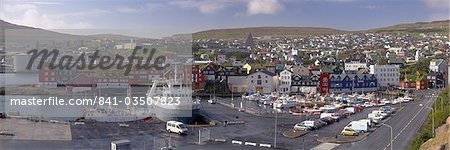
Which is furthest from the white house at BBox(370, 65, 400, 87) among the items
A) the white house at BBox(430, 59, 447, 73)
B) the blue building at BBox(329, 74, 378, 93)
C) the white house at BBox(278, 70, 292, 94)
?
the white house at BBox(278, 70, 292, 94)

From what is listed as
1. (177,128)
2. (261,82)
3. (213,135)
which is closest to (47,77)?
(261,82)

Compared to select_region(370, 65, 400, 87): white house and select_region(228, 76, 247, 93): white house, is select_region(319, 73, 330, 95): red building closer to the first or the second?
select_region(228, 76, 247, 93): white house

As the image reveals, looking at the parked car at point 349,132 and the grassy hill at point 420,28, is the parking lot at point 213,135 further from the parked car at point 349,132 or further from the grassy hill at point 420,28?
the grassy hill at point 420,28

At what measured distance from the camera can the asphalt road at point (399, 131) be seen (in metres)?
5.21

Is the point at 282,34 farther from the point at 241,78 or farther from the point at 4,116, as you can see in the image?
the point at 4,116

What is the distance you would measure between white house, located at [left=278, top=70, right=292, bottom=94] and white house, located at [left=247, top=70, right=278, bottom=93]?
0.25 metres

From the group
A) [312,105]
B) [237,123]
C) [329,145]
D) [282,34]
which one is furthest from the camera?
[282,34]

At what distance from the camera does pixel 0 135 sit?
18.5 ft

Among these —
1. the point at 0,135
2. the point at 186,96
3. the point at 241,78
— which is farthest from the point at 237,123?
the point at 241,78

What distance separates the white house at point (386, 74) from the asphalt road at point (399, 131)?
14.6 ft

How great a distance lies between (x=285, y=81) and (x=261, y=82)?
631 millimetres

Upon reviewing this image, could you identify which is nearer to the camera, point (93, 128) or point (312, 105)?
point (93, 128)

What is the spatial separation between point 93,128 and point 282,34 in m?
38.7

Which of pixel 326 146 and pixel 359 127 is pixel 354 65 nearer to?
pixel 359 127
